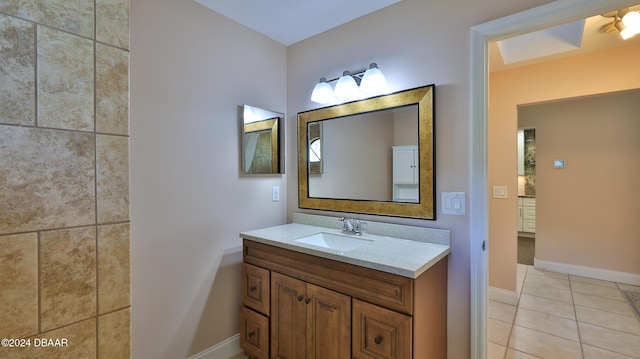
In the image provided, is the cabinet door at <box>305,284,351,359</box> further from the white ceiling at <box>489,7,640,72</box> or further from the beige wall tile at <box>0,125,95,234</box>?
the white ceiling at <box>489,7,640,72</box>

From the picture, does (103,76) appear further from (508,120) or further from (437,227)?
(508,120)

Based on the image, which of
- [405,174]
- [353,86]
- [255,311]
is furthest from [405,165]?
[255,311]

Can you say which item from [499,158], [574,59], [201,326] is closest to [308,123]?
[201,326]

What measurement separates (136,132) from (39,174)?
41.3 inches

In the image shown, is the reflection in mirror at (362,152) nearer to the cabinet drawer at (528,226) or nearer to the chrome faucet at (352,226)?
the chrome faucet at (352,226)

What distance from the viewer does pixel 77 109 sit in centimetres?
67

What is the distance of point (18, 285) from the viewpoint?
605 millimetres

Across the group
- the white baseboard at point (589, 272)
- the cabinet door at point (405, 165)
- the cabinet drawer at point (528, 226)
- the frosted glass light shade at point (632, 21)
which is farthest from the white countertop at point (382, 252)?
the cabinet drawer at point (528, 226)

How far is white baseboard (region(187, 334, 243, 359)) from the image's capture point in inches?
73.7

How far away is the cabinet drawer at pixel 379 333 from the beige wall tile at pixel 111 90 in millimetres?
1230

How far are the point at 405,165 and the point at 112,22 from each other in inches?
63.1

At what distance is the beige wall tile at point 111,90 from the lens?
2.31 ft

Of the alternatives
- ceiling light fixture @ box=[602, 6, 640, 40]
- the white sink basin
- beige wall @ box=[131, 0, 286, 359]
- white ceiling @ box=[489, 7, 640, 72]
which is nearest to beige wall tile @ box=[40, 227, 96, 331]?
beige wall @ box=[131, 0, 286, 359]

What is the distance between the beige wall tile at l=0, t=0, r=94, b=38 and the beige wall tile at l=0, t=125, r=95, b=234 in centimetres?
25
